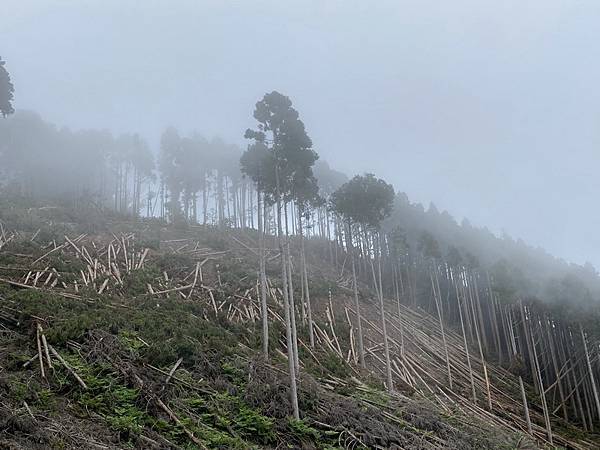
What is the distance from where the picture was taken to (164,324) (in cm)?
1392

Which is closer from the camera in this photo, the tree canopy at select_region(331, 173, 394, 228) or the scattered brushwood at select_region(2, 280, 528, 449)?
the scattered brushwood at select_region(2, 280, 528, 449)

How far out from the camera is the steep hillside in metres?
9.12

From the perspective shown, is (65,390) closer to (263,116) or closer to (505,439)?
(263,116)

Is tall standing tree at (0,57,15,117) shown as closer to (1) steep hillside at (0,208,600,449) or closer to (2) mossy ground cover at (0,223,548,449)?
(1) steep hillside at (0,208,600,449)

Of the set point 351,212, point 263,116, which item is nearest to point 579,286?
point 351,212

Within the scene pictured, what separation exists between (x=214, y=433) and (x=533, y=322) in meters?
30.3

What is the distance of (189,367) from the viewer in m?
12.3

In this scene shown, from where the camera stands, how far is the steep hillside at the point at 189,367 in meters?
9.12

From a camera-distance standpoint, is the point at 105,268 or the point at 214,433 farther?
the point at 105,268

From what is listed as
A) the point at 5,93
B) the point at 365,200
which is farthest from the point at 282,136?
the point at 5,93

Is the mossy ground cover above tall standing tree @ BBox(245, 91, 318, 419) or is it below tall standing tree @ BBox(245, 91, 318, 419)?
below

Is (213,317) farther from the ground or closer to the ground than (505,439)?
farther from the ground

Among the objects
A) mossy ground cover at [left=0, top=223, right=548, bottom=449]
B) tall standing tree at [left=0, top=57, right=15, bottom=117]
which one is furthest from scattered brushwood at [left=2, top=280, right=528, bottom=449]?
tall standing tree at [left=0, top=57, right=15, bottom=117]

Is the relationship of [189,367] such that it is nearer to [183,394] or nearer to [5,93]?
[183,394]
